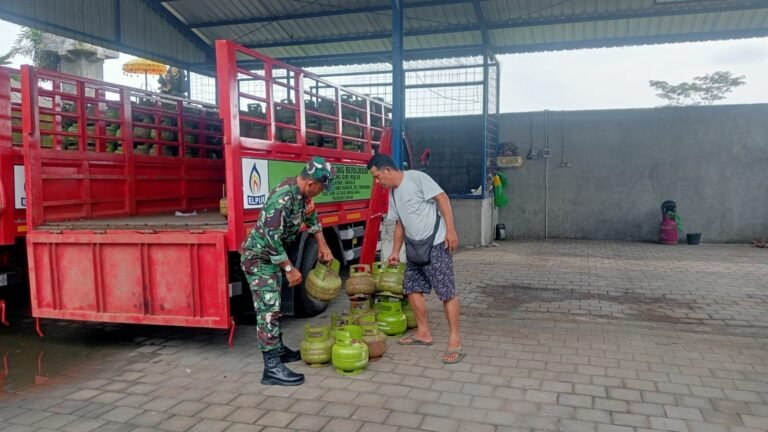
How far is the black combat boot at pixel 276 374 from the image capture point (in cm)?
415

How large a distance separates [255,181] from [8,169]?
7.97 feet

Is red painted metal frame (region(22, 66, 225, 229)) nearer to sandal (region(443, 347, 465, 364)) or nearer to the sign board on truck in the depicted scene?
the sign board on truck

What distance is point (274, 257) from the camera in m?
4.09

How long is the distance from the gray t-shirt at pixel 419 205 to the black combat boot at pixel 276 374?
1.44 metres

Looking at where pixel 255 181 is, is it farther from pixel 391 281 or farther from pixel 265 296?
pixel 391 281

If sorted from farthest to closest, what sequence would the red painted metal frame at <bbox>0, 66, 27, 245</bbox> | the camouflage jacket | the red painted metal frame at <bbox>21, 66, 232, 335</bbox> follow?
the red painted metal frame at <bbox>0, 66, 27, 245</bbox>
the red painted metal frame at <bbox>21, 66, 232, 335</bbox>
the camouflage jacket

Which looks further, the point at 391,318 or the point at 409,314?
the point at 409,314

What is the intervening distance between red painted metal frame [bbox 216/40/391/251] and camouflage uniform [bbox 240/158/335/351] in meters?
0.43

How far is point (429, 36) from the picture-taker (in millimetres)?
12664

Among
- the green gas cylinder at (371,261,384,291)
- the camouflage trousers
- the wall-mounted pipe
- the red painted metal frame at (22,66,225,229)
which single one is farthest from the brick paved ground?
the wall-mounted pipe

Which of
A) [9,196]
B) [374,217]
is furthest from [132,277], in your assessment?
[374,217]

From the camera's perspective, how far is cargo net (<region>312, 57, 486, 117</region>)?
463 inches

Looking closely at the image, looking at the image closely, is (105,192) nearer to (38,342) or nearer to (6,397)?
(38,342)

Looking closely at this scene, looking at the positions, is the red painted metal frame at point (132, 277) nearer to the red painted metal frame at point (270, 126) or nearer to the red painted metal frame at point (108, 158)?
the red painted metal frame at point (270, 126)
